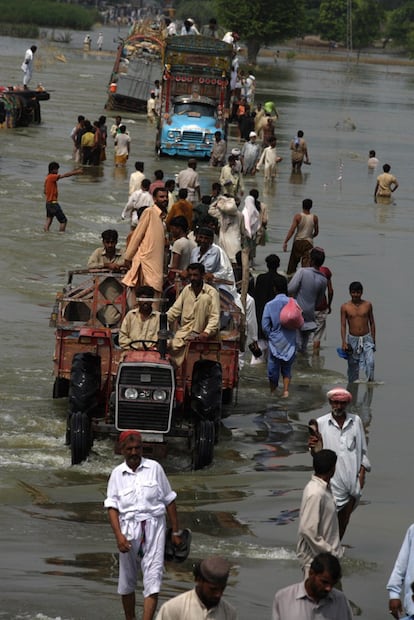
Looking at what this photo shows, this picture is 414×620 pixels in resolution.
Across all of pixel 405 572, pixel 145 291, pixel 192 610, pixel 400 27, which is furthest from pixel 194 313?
pixel 400 27

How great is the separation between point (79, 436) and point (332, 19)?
6829 inches

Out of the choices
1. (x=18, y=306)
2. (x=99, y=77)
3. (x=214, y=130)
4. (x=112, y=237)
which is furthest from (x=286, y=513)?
(x=99, y=77)

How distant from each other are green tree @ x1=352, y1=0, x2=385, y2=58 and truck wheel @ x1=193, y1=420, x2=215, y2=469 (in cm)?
16251

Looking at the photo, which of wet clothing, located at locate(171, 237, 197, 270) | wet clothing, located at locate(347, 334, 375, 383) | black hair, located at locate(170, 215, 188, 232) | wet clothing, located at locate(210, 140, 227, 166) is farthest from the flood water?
wet clothing, located at locate(210, 140, 227, 166)

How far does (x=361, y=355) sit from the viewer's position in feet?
56.1

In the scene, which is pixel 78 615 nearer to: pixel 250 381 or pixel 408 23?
pixel 250 381

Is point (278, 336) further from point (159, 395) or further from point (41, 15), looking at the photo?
point (41, 15)

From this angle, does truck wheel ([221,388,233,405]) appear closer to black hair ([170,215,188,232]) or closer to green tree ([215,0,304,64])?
black hair ([170,215,188,232])

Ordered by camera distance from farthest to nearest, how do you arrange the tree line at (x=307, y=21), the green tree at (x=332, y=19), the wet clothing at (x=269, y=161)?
1. the green tree at (x=332, y=19)
2. the tree line at (x=307, y=21)
3. the wet clothing at (x=269, y=161)

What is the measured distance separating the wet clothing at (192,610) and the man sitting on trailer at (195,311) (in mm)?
6480

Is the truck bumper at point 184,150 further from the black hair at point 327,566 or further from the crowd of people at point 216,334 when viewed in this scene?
the black hair at point 327,566

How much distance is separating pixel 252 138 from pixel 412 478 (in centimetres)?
2707

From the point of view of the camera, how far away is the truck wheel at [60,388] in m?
15.7

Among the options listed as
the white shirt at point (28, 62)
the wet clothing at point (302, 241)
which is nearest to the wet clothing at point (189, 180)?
the wet clothing at point (302, 241)
